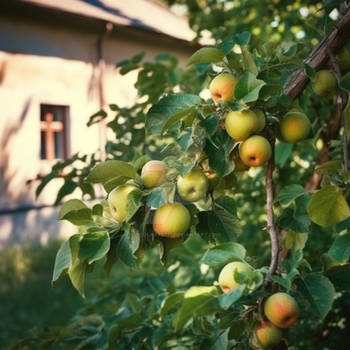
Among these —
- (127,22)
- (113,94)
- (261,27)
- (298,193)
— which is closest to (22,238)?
(113,94)

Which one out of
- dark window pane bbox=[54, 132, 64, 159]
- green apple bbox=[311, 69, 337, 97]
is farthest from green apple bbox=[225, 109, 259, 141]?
dark window pane bbox=[54, 132, 64, 159]

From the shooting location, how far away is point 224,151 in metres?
0.85

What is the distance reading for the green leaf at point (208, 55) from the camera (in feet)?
2.87

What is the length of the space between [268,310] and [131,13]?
8.62 m

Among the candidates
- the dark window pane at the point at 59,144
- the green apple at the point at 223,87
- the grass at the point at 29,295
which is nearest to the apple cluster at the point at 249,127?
the green apple at the point at 223,87

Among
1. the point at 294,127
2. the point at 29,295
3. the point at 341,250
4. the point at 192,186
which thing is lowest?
the point at 29,295

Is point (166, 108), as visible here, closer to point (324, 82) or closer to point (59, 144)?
point (324, 82)

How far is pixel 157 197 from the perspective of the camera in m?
0.80

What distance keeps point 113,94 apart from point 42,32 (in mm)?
1470

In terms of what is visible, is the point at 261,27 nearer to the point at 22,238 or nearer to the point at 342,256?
the point at 342,256

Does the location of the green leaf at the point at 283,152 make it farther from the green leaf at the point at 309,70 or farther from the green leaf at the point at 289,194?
the green leaf at the point at 309,70

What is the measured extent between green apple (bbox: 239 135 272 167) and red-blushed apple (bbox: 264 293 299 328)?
22 cm

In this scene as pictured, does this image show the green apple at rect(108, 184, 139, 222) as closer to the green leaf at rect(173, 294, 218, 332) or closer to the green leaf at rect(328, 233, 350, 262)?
the green leaf at rect(173, 294, 218, 332)

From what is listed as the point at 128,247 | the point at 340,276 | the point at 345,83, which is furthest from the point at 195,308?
the point at 345,83
